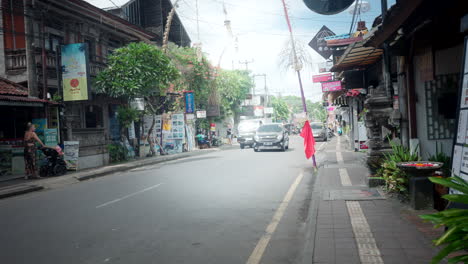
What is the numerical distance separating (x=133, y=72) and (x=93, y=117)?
13.0ft

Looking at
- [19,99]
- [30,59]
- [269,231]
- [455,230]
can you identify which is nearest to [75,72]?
[30,59]

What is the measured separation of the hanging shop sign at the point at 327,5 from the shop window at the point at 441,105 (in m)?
2.25

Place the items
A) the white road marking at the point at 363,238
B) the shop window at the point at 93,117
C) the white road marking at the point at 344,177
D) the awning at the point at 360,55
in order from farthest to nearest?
the shop window at the point at 93,117
the awning at the point at 360,55
the white road marking at the point at 344,177
the white road marking at the point at 363,238

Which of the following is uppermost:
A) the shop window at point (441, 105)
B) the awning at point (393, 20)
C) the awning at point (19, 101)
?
the awning at point (393, 20)

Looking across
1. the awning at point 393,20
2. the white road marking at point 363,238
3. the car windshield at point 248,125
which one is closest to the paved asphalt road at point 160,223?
the white road marking at point 363,238

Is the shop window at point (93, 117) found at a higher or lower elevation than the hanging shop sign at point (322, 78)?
lower

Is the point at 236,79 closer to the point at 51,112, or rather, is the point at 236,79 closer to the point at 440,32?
the point at 51,112

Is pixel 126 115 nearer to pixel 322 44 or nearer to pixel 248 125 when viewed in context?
pixel 248 125

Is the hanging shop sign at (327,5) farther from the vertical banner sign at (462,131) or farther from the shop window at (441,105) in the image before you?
the vertical banner sign at (462,131)

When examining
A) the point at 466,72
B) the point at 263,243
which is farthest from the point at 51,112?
the point at 466,72

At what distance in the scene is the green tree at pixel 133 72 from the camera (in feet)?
Result: 56.6

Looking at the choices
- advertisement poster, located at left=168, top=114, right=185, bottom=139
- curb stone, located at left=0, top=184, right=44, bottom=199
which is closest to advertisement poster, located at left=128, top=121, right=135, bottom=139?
advertisement poster, located at left=168, top=114, right=185, bottom=139

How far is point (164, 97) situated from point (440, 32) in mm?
18734

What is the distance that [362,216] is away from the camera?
18.5ft
